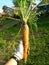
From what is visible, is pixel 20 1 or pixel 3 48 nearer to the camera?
pixel 20 1

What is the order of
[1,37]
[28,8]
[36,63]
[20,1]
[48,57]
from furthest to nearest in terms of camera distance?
[1,37], [48,57], [36,63], [28,8], [20,1]

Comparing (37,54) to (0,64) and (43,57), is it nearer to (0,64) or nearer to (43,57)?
(43,57)

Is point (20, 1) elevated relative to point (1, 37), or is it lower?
elevated

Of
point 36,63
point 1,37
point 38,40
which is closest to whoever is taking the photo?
point 36,63

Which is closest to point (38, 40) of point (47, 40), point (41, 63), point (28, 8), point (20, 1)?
point (47, 40)

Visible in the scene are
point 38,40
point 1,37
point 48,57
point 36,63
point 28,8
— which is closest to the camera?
point 28,8

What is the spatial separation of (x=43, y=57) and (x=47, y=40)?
2.38 meters

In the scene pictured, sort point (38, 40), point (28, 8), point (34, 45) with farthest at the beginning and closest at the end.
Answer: point (38, 40)
point (34, 45)
point (28, 8)

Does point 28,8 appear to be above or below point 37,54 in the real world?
above

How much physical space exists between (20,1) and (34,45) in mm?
4970

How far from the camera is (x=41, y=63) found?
28.6 ft

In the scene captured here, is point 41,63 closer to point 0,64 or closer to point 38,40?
point 0,64

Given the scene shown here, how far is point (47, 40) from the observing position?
11.6 meters

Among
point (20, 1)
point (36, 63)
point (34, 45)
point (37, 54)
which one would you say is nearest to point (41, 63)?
point (36, 63)
